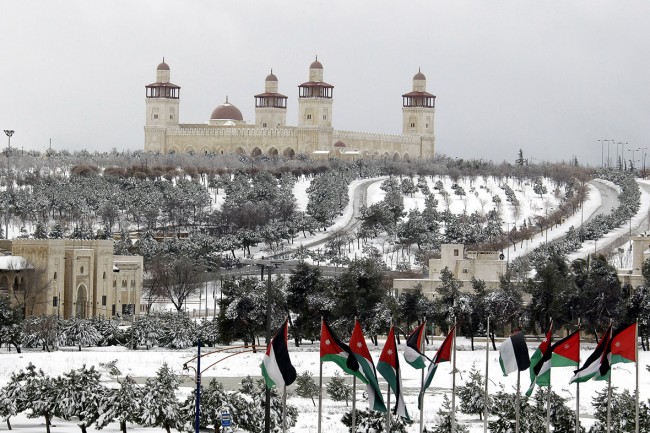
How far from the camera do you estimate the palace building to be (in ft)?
348

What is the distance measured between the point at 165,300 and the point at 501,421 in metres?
36.6

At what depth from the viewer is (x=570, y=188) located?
318 feet

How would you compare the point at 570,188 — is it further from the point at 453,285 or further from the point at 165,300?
the point at 453,285

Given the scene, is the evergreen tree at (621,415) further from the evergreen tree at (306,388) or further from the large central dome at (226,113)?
the large central dome at (226,113)

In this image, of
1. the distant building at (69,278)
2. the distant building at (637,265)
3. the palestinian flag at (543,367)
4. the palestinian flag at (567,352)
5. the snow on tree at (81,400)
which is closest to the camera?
the palestinian flag at (543,367)

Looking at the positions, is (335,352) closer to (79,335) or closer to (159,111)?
(79,335)

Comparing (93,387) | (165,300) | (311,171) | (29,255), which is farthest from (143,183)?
(93,387)

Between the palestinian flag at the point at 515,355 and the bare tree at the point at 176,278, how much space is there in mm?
34467

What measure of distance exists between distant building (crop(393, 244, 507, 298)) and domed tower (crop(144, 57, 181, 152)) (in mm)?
48216

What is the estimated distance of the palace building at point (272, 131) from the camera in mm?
106188

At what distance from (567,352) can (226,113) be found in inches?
3385

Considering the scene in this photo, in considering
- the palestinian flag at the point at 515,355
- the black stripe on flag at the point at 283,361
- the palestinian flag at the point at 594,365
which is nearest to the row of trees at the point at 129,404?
the black stripe on flag at the point at 283,361

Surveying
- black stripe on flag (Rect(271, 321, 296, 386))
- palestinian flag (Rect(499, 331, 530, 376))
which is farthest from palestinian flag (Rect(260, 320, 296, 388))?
palestinian flag (Rect(499, 331, 530, 376))

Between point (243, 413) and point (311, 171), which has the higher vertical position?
point (311, 171)
